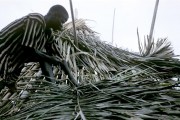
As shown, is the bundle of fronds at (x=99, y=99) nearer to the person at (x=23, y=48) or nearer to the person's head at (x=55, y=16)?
the person at (x=23, y=48)

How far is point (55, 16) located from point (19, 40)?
36 cm

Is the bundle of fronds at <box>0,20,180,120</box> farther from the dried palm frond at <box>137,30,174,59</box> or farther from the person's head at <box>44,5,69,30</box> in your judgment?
the dried palm frond at <box>137,30,174,59</box>

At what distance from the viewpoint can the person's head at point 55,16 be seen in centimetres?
316

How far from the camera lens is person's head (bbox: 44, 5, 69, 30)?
3.16 meters

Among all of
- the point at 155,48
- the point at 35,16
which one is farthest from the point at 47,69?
the point at 155,48

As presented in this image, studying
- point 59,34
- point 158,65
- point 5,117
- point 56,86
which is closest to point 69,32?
point 59,34

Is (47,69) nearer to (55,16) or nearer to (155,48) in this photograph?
(55,16)

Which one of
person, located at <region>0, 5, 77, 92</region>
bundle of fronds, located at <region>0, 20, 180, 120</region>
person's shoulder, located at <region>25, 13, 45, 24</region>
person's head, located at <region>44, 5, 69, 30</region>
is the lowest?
bundle of fronds, located at <region>0, 20, 180, 120</region>

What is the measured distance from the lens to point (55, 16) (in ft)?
10.4

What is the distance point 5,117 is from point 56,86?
14.2 inches

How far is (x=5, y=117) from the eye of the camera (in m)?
2.16

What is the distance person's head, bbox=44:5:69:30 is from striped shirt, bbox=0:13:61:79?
0.17 metres

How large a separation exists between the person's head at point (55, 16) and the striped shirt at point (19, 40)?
172 mm

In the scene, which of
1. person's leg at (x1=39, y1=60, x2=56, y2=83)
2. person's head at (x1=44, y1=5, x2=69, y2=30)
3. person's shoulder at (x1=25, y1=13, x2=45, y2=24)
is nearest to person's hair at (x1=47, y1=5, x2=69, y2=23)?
person's head at (x1=44, y1=5, x2=69, y2=30)
